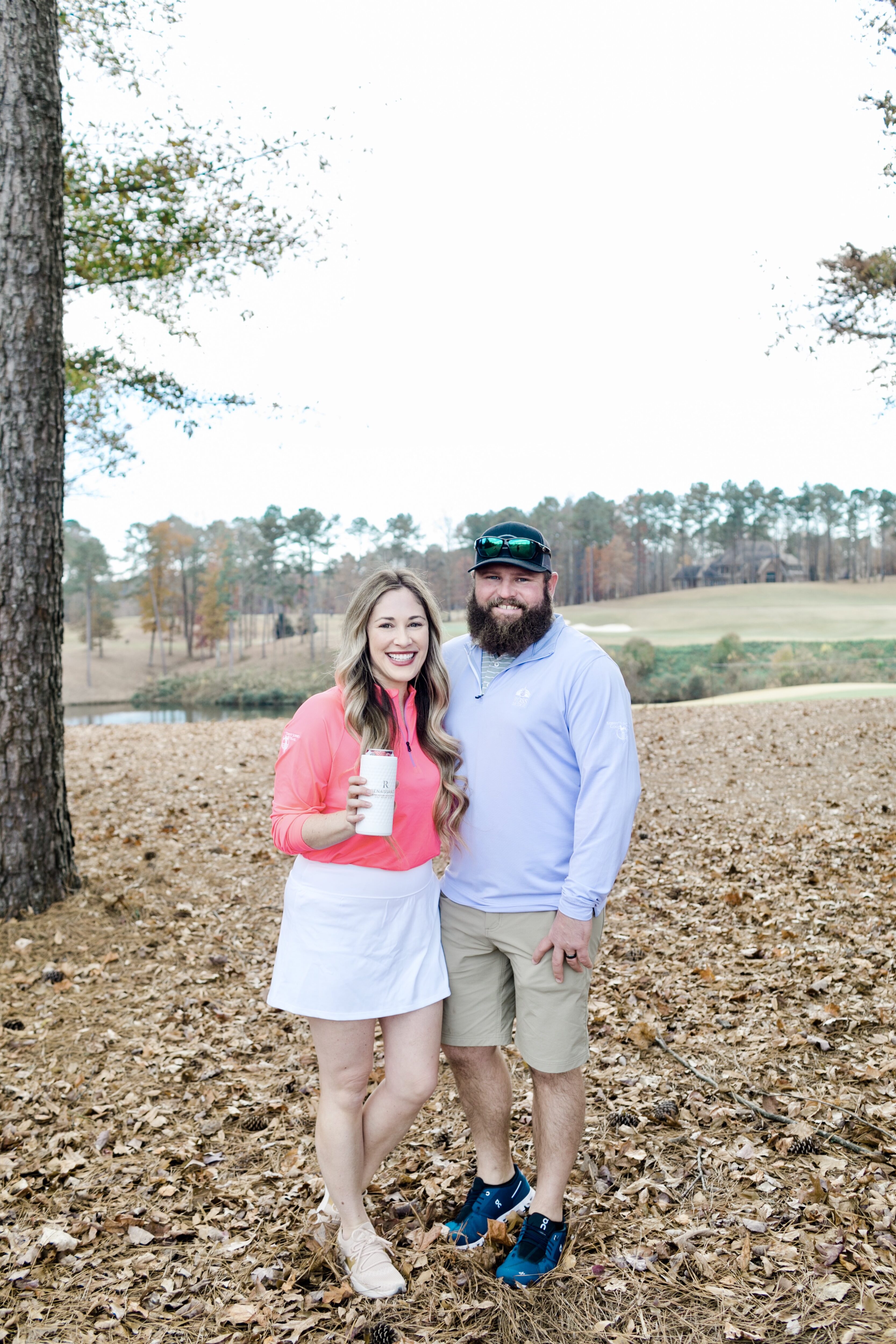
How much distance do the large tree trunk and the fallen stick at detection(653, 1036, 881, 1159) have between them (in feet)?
13.4

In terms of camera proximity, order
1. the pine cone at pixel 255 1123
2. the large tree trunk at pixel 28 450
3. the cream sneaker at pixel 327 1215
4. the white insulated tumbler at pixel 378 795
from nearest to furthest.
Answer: the white insulated tumbler at pixel 378 795 → the cream sneaker at pixel 327 1215 → the pine cone at pixel 255 1123 → the large tree trunk at pixel 28 450

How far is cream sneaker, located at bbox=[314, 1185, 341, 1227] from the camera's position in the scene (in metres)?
3.21

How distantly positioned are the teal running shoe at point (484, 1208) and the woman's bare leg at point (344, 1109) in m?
0.36

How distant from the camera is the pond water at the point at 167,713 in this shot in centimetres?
3544

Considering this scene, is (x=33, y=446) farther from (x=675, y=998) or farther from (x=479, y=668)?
(x=675, y=998)

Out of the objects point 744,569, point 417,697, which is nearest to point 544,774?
point 417,697

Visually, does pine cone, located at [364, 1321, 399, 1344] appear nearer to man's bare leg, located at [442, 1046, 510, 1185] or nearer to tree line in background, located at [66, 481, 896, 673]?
man's bare leg, located at [442, 1046, 510, 1185]

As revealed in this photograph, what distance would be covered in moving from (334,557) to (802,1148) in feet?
142

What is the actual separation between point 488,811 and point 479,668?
51cm

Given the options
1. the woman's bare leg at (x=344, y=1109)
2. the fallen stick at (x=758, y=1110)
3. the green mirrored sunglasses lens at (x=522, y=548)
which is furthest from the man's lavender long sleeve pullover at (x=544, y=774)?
the fallen stick at (x=758, y=1110)

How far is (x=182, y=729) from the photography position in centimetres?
1794

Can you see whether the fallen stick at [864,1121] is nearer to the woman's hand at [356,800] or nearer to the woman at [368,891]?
the woman at [368,891]

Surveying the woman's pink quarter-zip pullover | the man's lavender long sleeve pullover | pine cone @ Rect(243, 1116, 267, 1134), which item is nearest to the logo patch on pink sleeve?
the woman's pink quarter-zip pullover

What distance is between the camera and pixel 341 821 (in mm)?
2652
